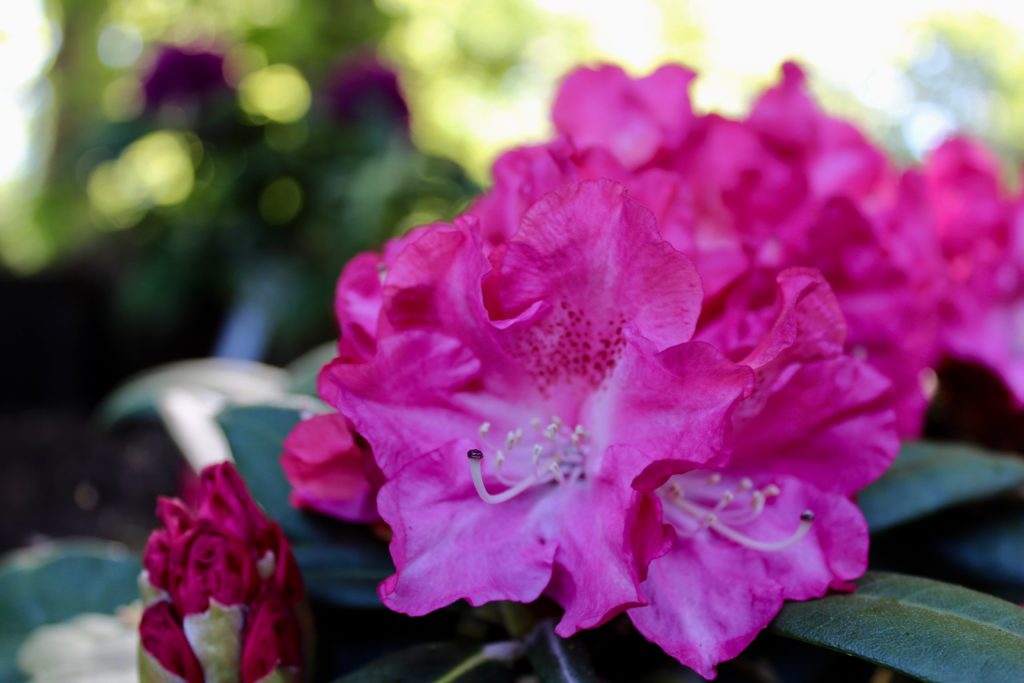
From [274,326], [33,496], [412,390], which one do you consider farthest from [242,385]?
[274,326]

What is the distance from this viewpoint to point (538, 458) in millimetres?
469

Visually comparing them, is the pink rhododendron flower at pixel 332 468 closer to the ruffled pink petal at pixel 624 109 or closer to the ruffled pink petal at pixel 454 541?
the ruffled pink petal at pixel 454 541

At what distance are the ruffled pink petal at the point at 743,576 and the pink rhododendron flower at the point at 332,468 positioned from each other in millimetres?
146

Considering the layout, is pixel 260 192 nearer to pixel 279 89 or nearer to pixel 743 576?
pixel 279 89

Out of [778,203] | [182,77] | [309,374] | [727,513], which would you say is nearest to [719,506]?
[727,513]

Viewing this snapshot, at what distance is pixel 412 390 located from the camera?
46 cm

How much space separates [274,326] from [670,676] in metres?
1.97

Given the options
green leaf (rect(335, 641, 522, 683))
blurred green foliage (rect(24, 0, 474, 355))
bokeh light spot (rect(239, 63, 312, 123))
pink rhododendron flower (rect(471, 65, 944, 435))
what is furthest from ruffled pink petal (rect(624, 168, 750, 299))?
bokeh light spot (rect(239, 63, 312, 123))

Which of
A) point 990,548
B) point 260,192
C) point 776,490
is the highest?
point 776,490

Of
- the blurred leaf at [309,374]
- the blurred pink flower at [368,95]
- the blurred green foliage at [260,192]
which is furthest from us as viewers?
the blurred pink flower at [368,95]

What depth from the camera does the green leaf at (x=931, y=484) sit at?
59 centimetres

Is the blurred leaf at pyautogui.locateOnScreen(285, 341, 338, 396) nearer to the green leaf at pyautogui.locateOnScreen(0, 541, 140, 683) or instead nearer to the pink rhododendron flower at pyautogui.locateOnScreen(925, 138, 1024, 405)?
the green leaf at pyautogui.locateOnScreen(0, 541, 140, 683)

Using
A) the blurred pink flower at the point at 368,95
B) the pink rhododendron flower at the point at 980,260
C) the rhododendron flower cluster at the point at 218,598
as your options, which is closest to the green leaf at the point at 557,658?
the rhododendron flower cluster at the point at 218,598

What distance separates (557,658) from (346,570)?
0.17 m
